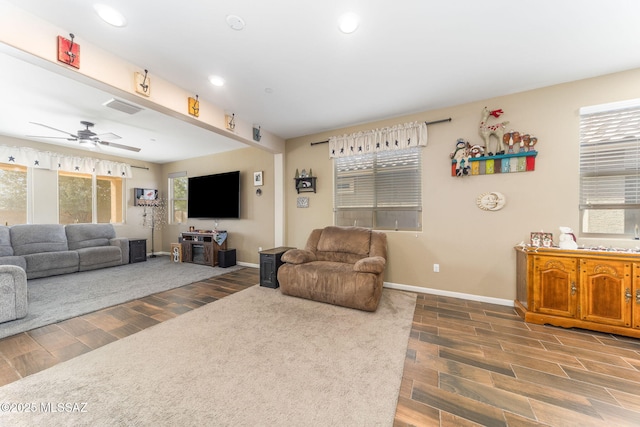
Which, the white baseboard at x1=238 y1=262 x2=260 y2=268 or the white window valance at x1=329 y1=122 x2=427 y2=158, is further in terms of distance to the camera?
the white baseboard at x1=238 y1=262 x2=260 y2=268

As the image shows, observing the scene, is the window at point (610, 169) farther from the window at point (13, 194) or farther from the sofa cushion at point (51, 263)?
the window at point (13, 194)

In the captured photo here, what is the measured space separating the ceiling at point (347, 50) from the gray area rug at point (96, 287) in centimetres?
264

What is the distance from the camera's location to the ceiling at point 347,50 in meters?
1.70

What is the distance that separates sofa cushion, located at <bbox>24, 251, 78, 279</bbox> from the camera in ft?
12.9

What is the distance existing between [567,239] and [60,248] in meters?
8.03

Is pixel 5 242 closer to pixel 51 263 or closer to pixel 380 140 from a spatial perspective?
pixel 51 263

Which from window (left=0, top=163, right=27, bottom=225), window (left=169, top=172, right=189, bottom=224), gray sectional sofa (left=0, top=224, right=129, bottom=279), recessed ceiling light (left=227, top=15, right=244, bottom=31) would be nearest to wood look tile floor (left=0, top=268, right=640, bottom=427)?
gray sectional sofa (left=0, top=224, right=129, bottom=279)

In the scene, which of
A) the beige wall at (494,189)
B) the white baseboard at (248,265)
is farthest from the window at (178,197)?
the beige wall at (494,189)

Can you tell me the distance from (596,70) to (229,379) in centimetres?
454

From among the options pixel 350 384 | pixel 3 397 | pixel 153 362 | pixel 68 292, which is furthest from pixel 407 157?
pixel 68 292

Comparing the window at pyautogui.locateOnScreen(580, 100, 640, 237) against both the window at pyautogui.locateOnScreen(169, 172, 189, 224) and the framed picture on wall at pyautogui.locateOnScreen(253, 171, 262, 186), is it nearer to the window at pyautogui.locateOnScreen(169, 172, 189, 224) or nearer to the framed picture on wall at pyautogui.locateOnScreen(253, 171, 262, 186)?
the framed picture on wall at pyautogui.locateOnScreen(253, 171, 262, 186)

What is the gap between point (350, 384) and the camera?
1569 mm

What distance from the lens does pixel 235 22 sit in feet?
5.94

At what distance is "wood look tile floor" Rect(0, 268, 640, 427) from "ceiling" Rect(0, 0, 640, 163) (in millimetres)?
2686
